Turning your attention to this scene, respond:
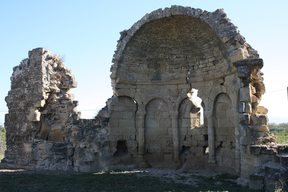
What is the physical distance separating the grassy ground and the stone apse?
1.43 meters

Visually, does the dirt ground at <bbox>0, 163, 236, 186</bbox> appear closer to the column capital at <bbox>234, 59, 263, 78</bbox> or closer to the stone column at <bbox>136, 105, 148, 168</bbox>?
the stone column at <bbox>136, 105, 148, 168</bbox>

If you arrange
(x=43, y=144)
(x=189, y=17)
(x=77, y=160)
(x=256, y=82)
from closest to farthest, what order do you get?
(x=256, y=82), (x=189, y=17), (x=77, y=160), (x=43, y=144)

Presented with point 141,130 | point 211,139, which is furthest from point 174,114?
point 211,139

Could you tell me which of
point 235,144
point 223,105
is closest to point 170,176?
point 235,144

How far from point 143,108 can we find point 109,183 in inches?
172

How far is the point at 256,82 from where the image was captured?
28.9 feet

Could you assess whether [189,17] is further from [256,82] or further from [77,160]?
[77,160]

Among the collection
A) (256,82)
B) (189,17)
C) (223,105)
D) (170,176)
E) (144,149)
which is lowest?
(170,176)

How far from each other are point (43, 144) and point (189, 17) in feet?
27.2

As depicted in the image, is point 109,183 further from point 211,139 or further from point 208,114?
point 208,114

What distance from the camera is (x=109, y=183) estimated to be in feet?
26.3

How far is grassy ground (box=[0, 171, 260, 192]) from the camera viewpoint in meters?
7.37

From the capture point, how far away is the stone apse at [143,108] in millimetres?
10147

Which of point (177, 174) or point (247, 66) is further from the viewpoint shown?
point (177, 174)
